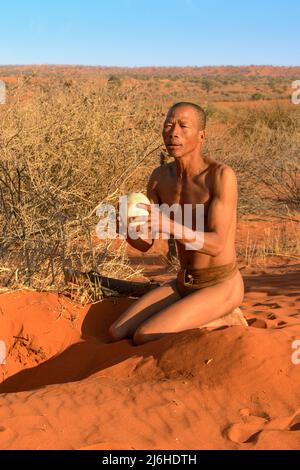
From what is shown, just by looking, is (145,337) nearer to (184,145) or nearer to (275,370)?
(275,370)

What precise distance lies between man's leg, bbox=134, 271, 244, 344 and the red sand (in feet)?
0.34

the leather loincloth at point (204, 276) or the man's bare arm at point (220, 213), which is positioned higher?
the man's bare arm at point (220, 213)

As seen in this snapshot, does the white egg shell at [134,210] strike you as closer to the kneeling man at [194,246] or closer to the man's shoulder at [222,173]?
the kneeling man at [194,246]

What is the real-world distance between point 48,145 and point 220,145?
3.57 m

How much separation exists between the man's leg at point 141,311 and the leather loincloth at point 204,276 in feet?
0.38

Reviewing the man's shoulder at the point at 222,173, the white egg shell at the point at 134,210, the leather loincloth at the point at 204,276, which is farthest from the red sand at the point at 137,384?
the man's shoulder at the point at 222,173

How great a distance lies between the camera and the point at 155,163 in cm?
779

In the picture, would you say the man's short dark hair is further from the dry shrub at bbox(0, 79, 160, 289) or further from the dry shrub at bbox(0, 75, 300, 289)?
the dry shrub at bbox(0, 79, 160, 289)

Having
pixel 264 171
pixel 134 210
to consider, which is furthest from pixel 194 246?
pixel 264 171

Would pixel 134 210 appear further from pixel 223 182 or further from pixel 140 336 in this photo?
pixel 140 336

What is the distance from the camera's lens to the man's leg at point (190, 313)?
3.56 meters

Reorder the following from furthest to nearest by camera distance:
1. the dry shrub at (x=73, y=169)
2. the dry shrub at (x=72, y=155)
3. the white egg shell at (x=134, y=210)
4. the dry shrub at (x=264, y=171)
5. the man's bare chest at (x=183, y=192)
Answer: the dry shrub at (x=264, y=171), the dry shrub at (x=72, y=155), the dry shrub at (x=73, y=169), the man's bare chest at (x=183, y=192), the white egg shell at (x=134, y=210)

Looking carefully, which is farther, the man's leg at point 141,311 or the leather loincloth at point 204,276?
the man's leg at point 141,311
